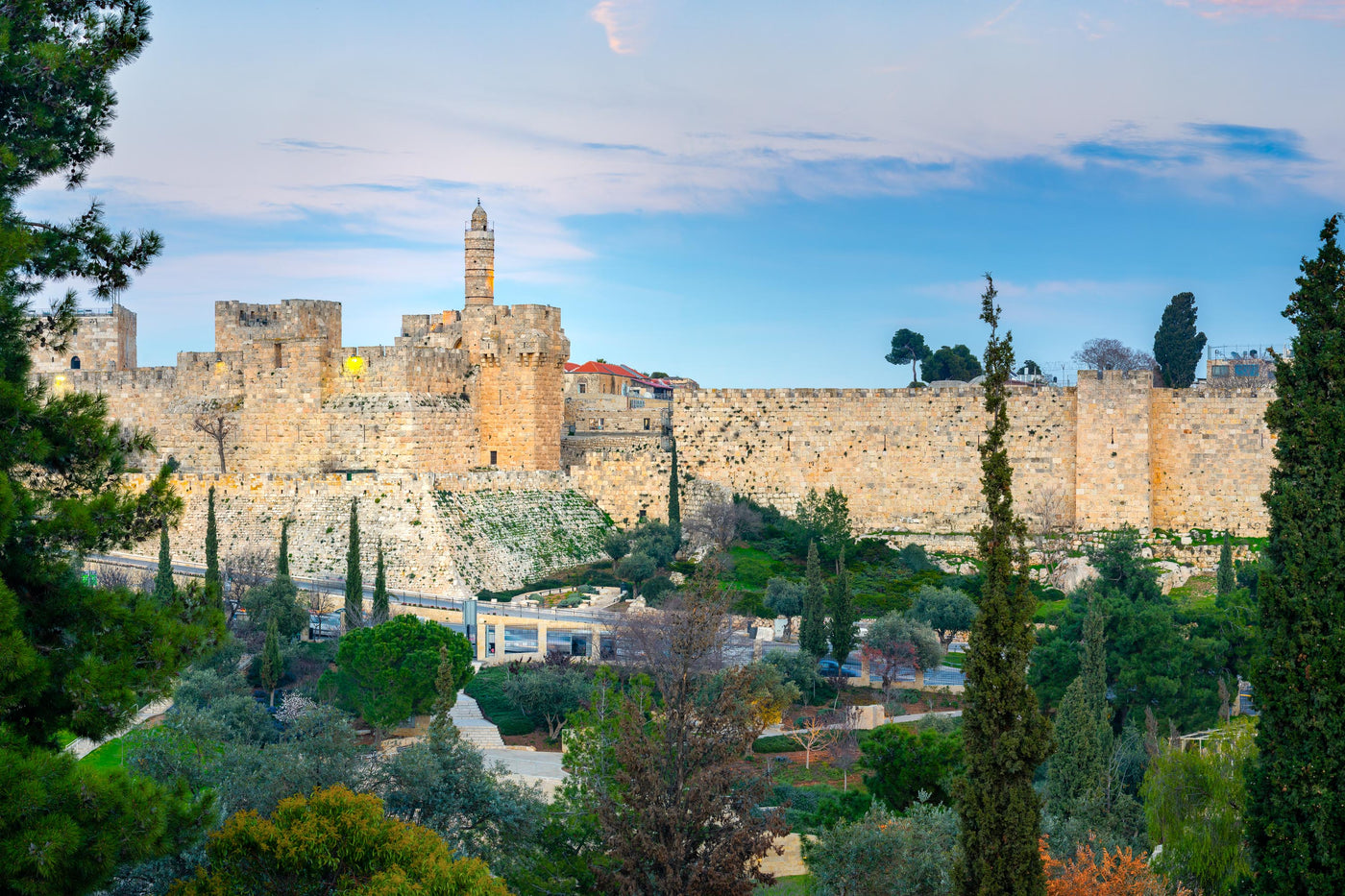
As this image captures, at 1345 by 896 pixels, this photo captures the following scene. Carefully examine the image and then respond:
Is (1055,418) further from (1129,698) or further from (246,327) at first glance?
(246,327)

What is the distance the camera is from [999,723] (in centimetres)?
1066

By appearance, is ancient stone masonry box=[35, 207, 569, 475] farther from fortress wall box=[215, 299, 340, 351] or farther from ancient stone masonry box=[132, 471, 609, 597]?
ancient stone masonry box=[132, 471, 609, 597]

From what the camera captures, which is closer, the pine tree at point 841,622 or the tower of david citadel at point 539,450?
the pine tree at point 841,622

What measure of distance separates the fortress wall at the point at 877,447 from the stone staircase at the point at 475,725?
12.2 meters

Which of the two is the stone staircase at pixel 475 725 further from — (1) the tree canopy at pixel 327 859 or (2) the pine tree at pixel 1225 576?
(2) the pine tree at pixel 1225 576

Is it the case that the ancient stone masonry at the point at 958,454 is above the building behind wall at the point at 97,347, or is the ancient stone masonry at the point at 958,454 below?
below

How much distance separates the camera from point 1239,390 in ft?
100

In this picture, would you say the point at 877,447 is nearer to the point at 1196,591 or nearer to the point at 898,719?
the point at 1196,591

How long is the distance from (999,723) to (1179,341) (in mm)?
39168

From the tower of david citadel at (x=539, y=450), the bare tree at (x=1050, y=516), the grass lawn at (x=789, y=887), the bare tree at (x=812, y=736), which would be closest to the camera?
the grass lawn at (x=789, y=887)

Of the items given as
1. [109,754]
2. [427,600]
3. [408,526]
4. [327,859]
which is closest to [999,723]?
[327,859]

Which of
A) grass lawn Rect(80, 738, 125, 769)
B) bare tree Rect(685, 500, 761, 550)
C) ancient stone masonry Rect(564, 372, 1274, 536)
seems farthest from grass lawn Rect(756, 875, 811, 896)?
ancient stone masonry Rect(564, 372, 1274, 536)

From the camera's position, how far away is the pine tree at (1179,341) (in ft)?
153

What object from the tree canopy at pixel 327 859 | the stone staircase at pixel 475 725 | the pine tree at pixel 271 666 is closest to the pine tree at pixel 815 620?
the stone staircase at pixel 475 725
